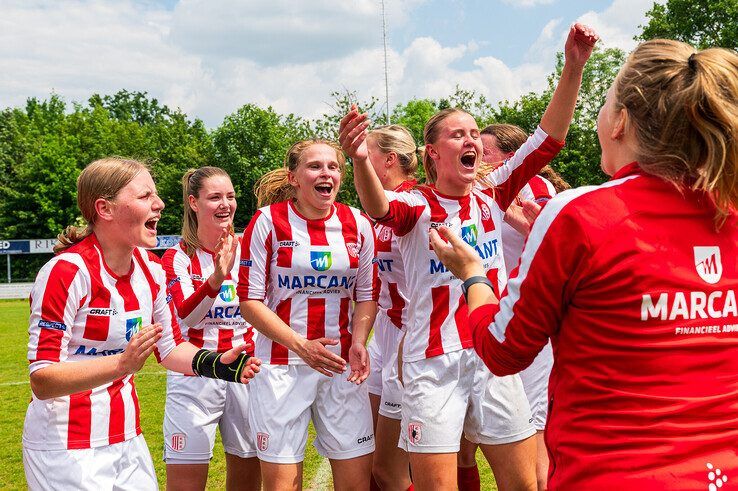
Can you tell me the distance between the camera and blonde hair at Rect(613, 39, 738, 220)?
1727mm

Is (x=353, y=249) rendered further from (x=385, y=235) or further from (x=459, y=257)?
(x=459, y=257)

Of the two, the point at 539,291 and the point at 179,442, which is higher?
the point at 539,291

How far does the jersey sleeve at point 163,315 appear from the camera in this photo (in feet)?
12.3

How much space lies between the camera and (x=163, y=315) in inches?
150

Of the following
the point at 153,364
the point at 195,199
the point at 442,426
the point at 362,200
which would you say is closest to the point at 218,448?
the point at 195,199

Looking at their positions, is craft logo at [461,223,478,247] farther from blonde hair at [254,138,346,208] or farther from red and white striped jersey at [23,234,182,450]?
red and white striped jersey at [23,234,182,450]

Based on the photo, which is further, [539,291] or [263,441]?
[263,441]

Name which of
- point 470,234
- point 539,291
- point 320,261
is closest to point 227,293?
point 320,261

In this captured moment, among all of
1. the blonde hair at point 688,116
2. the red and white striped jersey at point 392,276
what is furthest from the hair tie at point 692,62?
the red and white striped jersey at point 392,276

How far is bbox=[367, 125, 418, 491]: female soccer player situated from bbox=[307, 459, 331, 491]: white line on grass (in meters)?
1.15

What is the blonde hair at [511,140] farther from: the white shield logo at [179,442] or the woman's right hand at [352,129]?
the white shield logo at [179,442]

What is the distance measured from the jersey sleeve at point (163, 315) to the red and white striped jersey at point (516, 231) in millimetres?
2655

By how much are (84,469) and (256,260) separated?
1.58m

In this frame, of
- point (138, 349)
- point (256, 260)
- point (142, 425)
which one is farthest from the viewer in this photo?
point (142, 425)
